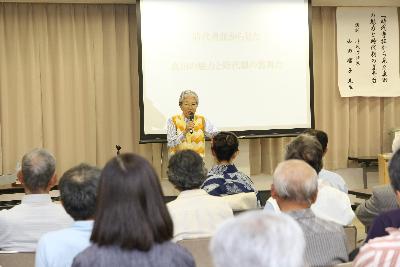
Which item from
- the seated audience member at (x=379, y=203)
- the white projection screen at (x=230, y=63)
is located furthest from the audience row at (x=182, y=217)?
the white projection screen at (x=230, y=63)

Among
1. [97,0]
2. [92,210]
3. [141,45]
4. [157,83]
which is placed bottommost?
[92,210]

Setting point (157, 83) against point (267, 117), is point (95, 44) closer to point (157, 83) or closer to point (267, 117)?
point (157, 83)

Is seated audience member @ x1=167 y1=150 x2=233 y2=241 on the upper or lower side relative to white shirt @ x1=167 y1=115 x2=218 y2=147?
lower

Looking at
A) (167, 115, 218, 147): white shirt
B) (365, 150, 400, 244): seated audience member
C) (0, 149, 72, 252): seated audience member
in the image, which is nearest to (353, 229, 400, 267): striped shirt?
(365, 150, 400, 244): seated audience member

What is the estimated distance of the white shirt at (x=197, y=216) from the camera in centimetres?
256

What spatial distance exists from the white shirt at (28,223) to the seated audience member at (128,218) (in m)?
0.93

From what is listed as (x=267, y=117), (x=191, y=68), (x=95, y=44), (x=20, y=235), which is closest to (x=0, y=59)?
(x=95, y=44)

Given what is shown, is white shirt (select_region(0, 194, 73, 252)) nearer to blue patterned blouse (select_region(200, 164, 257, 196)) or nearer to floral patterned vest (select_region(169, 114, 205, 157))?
blue patterned blouse (select_region(200, 164, 257, 196))

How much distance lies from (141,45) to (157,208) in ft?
14.3

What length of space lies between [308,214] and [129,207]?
87 cm

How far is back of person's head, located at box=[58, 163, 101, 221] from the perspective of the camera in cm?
204

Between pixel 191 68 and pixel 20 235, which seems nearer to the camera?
pixel 20 235

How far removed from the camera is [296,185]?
2.13m

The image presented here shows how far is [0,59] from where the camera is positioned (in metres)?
5.84
